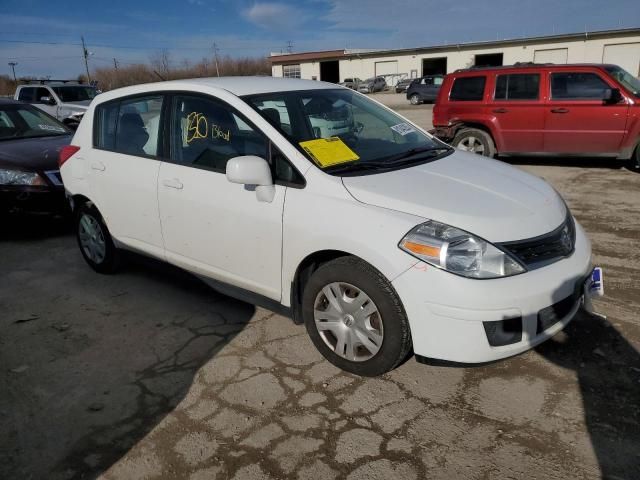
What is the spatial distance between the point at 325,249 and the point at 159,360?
1359 mm

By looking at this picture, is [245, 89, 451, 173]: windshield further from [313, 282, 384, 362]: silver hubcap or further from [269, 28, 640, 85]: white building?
[269, 28, 640, 85]: white building

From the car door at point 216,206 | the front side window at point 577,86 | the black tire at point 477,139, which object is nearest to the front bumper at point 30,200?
the car door at point 216,206

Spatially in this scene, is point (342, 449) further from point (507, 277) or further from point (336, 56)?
point (336, 56)

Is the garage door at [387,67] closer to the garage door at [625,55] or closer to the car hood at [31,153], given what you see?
the garage door at [625,55]

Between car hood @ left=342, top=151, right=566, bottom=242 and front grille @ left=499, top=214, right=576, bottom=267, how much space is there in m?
0.03

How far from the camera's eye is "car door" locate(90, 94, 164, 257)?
3.73m

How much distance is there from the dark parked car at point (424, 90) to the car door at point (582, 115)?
20312 mm

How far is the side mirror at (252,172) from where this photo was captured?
2.85 meters

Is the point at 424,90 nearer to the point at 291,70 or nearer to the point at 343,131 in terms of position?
the point at 343,131

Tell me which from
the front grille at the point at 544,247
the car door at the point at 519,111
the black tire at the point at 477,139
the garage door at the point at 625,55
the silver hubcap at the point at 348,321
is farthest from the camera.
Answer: the garage door at the point at 625,55

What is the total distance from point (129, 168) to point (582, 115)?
22.8 feet

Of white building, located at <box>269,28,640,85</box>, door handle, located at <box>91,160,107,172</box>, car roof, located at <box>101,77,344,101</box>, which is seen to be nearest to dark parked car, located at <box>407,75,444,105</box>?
white building, located at <box>269,28,640,85</box>

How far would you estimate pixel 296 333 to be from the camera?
11.3 ft

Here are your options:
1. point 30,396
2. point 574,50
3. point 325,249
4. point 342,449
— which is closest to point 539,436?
point 342,449
